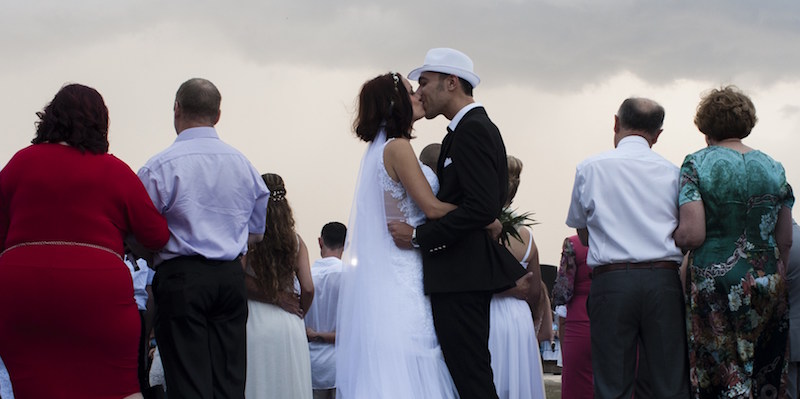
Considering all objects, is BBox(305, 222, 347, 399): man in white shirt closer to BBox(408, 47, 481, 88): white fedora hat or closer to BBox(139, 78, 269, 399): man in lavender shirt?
BBox(139, 78, 269, 399): man in lavender shirt

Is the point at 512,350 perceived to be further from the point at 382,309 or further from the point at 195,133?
the point at 195,133

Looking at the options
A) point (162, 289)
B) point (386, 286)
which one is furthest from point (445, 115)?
point (162, 289)

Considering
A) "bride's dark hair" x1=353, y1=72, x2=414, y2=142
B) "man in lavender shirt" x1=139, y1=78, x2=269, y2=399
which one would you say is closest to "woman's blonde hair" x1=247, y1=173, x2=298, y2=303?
"man in lavender shirt" x1=139, y1=78, x2=269, y2=399

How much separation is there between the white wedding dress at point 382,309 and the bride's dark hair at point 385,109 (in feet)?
0.24

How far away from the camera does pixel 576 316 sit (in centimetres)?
774

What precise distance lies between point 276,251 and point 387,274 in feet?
4.46

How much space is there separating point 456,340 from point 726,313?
1.76 meters

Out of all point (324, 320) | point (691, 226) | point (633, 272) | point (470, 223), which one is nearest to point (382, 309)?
point (470, 223)

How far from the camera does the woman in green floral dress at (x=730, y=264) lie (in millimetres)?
6254

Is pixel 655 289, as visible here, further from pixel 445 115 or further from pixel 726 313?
pixel 445 115

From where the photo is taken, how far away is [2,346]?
5.27 metres

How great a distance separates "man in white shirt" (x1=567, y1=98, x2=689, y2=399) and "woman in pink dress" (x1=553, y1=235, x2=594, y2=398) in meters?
1.35

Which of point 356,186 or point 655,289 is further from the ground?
point 356,186

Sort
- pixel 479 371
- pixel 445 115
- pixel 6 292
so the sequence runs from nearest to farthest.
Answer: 1. pixel 6 292
2. pixel 479 371
3. pixel 445 115
